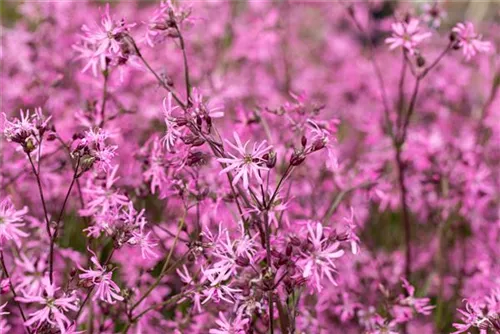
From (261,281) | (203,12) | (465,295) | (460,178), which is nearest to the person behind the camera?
(261,281)

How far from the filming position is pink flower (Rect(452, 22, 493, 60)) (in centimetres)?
244

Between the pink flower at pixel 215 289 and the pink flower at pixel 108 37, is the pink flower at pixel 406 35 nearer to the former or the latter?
the pink flower at pixel 108 37

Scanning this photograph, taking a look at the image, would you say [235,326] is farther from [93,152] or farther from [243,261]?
[93,152]

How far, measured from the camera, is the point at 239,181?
2.20 meters

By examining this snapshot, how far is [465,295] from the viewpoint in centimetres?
304

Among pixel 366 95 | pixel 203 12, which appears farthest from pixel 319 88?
pixel 203 12

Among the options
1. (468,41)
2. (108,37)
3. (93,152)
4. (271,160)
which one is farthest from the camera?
(468,41)

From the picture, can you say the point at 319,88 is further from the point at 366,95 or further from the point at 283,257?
the point at 283,257

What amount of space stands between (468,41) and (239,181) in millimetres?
1059

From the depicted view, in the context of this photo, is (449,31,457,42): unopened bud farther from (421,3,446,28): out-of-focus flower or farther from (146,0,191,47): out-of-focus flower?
(146,0,191,47): out-of-focus flower

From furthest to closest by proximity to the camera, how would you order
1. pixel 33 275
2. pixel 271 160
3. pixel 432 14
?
pixel 432 14
pixel 33 275
pixel 271 160

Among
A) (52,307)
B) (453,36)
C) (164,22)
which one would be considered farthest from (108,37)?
(453,36)

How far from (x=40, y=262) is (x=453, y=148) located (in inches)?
85.3

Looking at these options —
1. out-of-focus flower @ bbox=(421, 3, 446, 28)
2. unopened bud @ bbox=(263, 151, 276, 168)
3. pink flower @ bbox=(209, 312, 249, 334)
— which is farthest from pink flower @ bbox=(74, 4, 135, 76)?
out-of-focus flower @ bbox=(421, 3, 446, 28)
